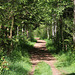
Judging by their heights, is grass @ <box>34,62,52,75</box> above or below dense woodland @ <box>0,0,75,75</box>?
below

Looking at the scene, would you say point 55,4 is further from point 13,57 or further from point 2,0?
point 2,0

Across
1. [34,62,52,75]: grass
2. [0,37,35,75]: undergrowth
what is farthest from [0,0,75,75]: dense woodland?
[34,62,52,75]: grass

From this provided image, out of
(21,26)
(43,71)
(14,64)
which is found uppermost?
(21,26)

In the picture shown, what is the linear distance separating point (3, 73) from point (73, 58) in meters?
5.74

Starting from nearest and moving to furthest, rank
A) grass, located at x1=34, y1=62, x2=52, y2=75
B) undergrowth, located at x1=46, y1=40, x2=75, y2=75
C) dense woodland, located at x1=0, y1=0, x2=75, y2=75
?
dense woodland, located at x1=0, y1=0, x2=75, y2=75, grass, located at x1=34, y1=62, x2=52, y2=75, undergrowth, located at x1=46, y1=40, x2=75, y2=75

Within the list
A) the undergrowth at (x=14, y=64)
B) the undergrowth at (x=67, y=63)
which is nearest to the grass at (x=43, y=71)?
the undergrowth at (x=14, y=64)

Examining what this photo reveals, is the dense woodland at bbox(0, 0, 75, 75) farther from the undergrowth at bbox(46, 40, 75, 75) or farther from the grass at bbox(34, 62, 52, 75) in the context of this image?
the grass at bbox(34, 62, 52, 75)

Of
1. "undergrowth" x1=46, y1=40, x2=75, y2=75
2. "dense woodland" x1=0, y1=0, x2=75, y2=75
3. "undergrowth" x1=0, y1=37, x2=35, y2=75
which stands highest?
"dense woodland" x1=0, y1=0, x2=75, y2=75

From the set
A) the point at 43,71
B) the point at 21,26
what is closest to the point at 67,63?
the point at 43,71

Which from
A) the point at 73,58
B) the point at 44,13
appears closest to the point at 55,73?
the point at 73,58

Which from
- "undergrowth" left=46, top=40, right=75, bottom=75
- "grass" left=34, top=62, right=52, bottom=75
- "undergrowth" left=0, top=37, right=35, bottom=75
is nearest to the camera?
"undergrowth" left=0, top=37, right=35, bottom=75

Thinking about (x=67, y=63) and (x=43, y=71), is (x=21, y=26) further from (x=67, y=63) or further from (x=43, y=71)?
(x=43, y=71)

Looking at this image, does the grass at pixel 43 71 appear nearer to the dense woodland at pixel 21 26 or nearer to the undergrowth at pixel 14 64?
the undergrowth at pixel 14 64

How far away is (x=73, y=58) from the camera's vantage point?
36.3 feet
